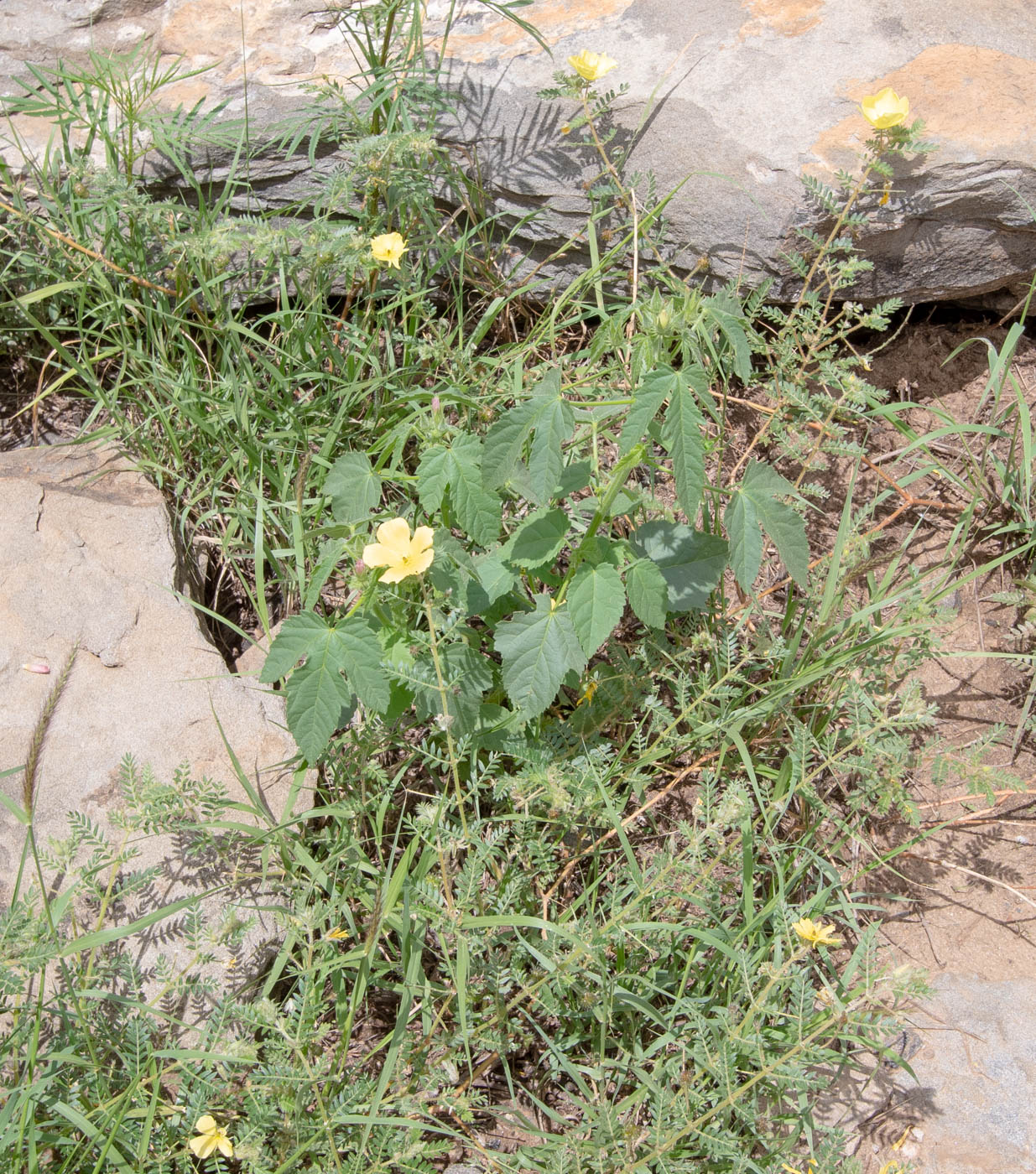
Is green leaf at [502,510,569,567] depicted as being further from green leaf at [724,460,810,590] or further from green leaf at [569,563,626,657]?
green leaf at [724,460,810,590]

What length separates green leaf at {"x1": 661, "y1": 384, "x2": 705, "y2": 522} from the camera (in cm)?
157

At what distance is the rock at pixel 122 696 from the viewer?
73.8 inches

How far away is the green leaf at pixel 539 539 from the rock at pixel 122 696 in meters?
0.70

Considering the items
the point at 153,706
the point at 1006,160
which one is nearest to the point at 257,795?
the point at 153,706

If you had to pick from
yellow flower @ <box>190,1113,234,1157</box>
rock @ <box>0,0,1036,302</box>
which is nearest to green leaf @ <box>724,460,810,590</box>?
rock @ <box>0,0,1036,302</box>

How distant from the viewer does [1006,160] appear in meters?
2.30

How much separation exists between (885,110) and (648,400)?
1199 millimetres

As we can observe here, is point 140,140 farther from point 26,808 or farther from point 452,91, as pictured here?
point 26,808

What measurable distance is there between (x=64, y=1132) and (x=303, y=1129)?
42 centimetres

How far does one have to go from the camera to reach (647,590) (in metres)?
1.82

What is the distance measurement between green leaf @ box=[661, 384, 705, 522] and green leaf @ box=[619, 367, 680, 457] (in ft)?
0.08

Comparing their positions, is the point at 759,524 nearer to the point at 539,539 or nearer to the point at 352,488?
the point at 539,539

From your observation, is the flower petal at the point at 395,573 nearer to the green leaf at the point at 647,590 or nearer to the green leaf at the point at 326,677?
the green leaf at the point at 326,677


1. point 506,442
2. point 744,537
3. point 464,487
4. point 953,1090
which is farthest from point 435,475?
point 953,1090
